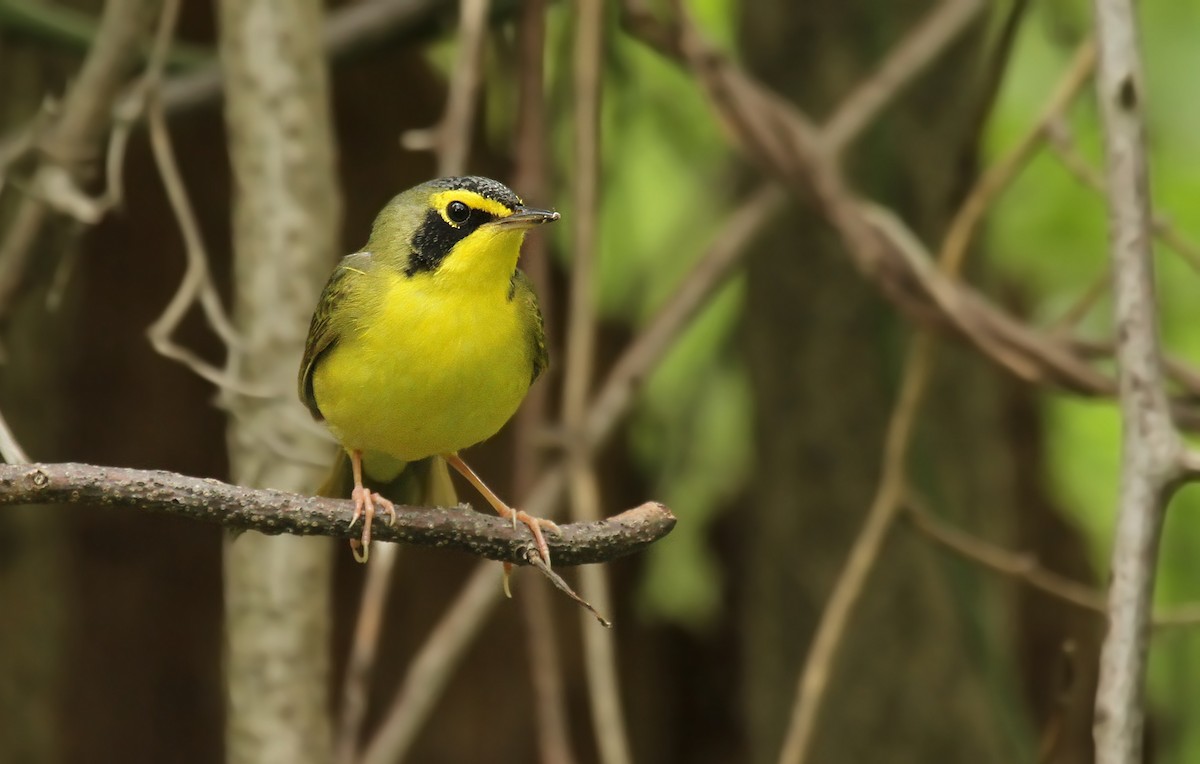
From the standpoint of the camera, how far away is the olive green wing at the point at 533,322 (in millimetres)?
3277

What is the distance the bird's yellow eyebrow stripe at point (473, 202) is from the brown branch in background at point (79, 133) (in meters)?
1.20

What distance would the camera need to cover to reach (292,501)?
2154 mm

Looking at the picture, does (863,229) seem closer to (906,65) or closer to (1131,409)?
(906,65)

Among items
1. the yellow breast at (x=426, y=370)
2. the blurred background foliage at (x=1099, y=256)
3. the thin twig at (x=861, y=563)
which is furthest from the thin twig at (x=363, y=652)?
the blurred background foliage at (x=1099, y=256)

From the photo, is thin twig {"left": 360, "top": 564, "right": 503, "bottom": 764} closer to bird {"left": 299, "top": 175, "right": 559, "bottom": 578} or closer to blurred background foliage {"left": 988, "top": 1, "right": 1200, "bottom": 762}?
bird {"left": 299, "top": 175, "right": 559, "bottom": 578}

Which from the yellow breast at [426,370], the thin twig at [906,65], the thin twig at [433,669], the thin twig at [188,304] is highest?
the thin twig at [906,65]

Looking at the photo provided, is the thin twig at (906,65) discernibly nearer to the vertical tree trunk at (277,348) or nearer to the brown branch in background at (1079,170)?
the brown branch in background at (1079,170)

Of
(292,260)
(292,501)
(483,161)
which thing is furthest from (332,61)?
(292,501)

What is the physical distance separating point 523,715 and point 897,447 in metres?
2.14

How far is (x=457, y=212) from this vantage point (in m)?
3.29

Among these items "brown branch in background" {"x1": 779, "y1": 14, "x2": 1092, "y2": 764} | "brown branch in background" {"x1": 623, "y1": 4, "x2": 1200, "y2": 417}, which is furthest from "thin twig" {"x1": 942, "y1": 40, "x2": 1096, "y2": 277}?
"brown branch in background" {"x1": 623, "y1": 4, "x2": 1200, "y2": 417}

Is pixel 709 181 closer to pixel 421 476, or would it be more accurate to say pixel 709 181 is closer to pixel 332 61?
pixel 332 61

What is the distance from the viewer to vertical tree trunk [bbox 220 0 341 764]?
3.57 metres

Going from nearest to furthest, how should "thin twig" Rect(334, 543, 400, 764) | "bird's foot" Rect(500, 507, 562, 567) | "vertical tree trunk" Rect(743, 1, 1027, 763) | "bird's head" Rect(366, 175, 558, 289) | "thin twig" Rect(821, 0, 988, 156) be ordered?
"bird's foot" Rect(500, 507, 562, 567) → "bird's head" Rect(366, 175, 558, 289) → "thin twig" Rect(334, 543, 400, 764) → "thin twig" Rect(821, 0, 988, 156) → "vertical tree trunk" Rect(743, 1, 1027, 763)
